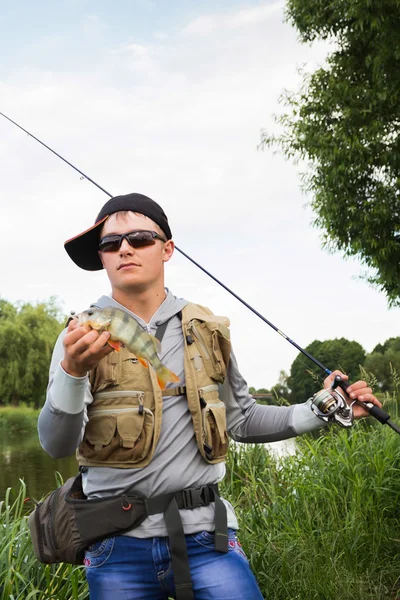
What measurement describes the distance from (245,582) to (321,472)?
10.5 feet

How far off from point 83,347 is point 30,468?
17398 millimetres

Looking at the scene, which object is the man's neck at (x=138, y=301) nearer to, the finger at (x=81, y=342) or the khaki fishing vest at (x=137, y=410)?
the khaki fishing vest at (x=137, y=410)

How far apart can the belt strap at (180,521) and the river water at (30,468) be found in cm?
1053

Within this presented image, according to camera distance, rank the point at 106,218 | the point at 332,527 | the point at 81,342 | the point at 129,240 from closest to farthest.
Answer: the point at 81,342 → the point at 129,240 → the point at 106,218 → the point at 332,527

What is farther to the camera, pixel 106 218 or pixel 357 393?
pixel 357 393

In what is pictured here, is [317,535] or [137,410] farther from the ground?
[137,410]

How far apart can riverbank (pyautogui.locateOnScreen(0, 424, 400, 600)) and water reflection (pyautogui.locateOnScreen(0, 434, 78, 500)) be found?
8.58 m

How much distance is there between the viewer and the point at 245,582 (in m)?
2.38

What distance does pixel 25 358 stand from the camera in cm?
3322

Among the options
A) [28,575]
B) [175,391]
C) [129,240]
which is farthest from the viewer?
[28,575]

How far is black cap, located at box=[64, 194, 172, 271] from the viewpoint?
109 inches

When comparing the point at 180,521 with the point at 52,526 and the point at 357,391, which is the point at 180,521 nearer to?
the point at 52,526

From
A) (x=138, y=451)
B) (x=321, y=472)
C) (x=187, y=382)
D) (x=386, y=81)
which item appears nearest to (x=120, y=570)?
(x=138, y=451)

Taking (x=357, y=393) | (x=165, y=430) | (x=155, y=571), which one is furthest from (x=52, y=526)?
(x=357, y=393)
